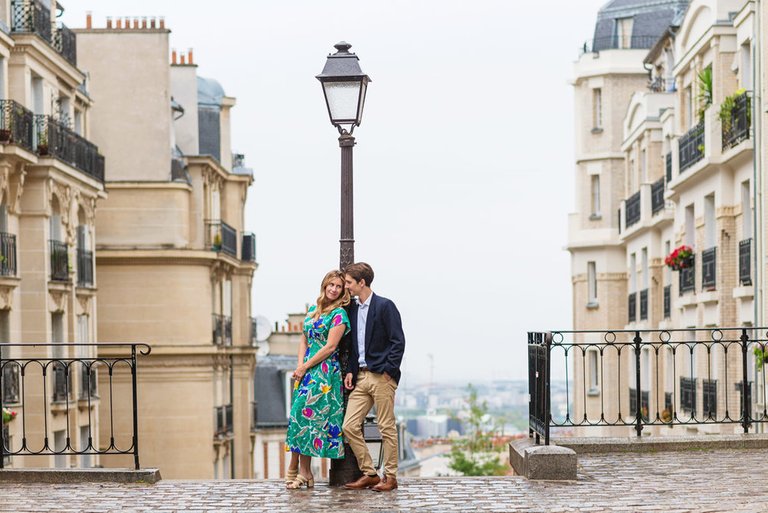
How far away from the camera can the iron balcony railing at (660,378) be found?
15.8 m

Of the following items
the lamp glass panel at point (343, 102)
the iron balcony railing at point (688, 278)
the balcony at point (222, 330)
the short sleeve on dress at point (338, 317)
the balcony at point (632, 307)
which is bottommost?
the balcony at point (222, 330)

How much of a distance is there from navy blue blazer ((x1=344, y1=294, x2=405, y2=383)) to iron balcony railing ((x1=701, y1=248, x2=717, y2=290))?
22048 millimetres

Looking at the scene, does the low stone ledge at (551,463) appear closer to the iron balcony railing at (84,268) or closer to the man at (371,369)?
the man at (371,369)

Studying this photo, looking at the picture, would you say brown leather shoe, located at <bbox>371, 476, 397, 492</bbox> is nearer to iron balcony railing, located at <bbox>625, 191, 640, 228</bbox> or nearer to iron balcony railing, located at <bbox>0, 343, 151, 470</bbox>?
iron balcony railing, located at <bbox>0, 343, 151, 470</bbox>

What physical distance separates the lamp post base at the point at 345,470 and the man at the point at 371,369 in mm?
Result: 266

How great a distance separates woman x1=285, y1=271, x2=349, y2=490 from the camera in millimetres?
13695

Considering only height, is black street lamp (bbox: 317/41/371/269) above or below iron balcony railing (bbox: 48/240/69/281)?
above

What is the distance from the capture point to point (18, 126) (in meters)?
33.4

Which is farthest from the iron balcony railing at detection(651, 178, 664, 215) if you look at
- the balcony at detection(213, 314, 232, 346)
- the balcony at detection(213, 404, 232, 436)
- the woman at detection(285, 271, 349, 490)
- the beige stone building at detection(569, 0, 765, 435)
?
the woman at detection(285, 271, 349, 490)

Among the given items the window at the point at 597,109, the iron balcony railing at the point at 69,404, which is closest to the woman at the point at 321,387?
the iron balcony railing at the point at 69,404

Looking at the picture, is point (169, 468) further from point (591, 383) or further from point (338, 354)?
point (338, 354)

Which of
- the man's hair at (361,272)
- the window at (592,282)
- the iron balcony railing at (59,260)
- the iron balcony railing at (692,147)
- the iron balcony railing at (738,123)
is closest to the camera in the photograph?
the man's hair at (361,272)

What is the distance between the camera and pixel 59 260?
3678 centimetres

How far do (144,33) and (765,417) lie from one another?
31792 mm
